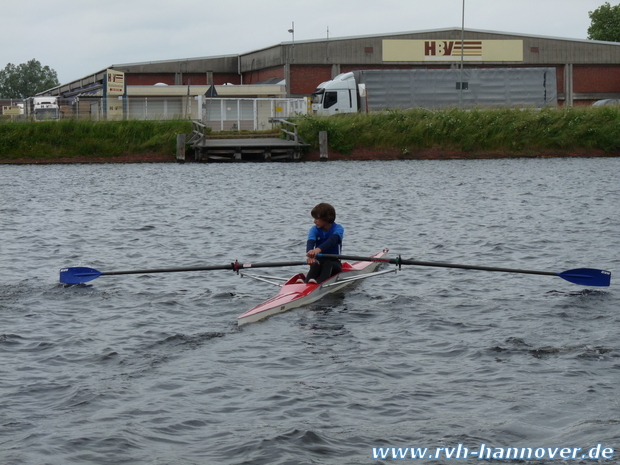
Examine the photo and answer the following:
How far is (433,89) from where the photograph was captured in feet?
187

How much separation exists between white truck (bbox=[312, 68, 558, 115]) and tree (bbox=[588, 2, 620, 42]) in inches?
1683

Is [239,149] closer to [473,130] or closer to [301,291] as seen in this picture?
[473,130]

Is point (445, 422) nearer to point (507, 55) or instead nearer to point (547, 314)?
point (547, 314)

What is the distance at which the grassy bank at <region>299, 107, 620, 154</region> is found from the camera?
4656 cm

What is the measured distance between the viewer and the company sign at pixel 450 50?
227 feet

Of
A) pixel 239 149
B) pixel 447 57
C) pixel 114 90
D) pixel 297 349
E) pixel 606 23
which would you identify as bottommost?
pixel 297 349

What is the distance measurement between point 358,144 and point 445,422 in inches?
1543

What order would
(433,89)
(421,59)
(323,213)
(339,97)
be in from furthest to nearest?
(421,59), (433,89), (339,97), (323,213)

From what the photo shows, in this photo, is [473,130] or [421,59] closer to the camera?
[473,130]

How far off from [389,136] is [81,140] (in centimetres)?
1670

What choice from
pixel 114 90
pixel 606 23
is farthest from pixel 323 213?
pixel 606 23

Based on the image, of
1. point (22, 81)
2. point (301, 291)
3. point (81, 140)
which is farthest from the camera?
point (22, 81)

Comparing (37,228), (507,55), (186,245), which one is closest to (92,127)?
(37,228)

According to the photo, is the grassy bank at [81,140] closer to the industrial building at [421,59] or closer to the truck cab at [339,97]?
the truck cab at [339,97]
